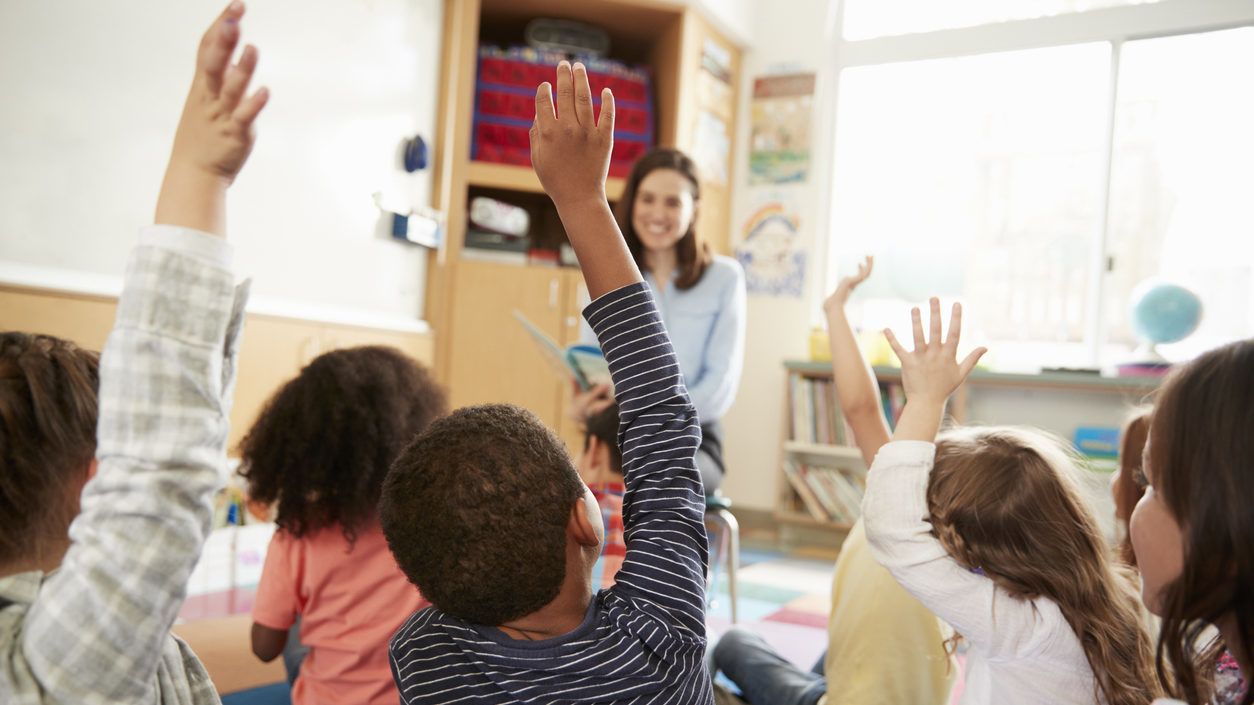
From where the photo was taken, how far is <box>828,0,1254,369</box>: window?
3.85 metres

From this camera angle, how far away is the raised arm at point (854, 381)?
1.27 meters

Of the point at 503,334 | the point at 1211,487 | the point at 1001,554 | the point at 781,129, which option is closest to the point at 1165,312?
the point at 781,129

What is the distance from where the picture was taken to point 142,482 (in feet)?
1.68

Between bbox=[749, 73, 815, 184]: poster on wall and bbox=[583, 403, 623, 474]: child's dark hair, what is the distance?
2.82 meters

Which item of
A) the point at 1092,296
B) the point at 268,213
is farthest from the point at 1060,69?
the point at 268,213

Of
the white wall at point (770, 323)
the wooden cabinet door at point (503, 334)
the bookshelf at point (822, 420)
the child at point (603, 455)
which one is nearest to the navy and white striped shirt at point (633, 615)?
the child at point (603, 455)

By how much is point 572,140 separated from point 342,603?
0.84 meters

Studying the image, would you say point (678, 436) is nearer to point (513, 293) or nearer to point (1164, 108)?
point (513, 293)

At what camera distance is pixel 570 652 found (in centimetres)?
75

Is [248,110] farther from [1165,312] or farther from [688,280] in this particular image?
[1165,312]

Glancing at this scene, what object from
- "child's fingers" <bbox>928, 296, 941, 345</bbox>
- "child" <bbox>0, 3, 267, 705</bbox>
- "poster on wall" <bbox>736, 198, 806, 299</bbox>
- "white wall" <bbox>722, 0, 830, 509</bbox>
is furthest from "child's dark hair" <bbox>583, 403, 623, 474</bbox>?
"poster on wall" <bbox>736, 198, 806, 299</bbox>

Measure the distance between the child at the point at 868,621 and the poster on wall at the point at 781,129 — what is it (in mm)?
3334

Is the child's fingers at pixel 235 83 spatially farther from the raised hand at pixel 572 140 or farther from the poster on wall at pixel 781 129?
the poster on wall at pixel 781 129

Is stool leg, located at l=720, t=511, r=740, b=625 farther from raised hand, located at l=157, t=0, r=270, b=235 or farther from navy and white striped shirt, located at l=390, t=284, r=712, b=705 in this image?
raised hand, located at l=157, t=0, r=270, b=235
